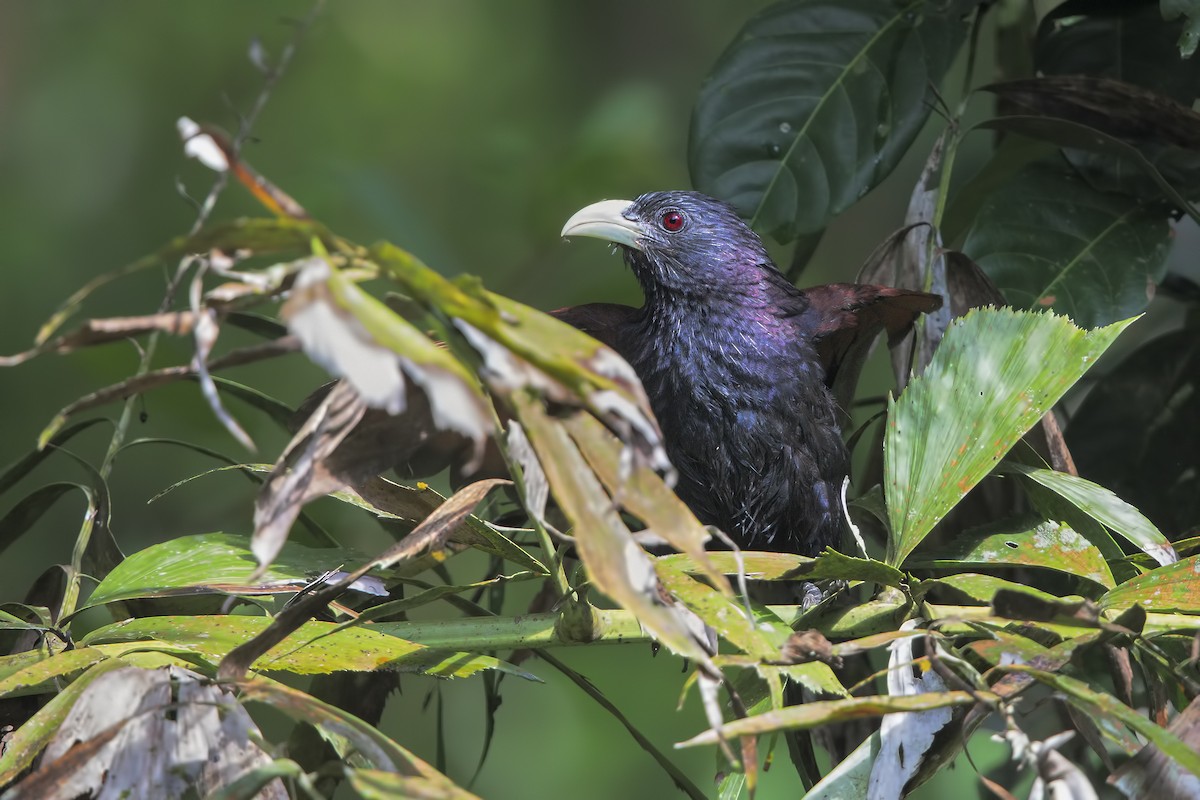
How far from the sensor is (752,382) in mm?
2332

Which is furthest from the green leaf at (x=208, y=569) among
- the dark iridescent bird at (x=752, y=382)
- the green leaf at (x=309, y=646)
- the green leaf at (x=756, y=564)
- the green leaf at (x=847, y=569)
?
the dark iridescent bird at (x=752, y=382)

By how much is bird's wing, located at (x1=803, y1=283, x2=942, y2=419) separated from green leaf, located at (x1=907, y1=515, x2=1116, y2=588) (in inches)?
19.4

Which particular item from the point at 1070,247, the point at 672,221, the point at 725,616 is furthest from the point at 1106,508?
Result: the point at 672,221

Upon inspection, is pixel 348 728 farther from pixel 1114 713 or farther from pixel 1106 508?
pixel 1106 508

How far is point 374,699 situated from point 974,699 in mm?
1065

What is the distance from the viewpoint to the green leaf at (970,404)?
1.49m

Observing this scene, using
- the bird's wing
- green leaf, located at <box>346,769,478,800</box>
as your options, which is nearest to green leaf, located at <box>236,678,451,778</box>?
green leaf, located at <box>346,769,478,800</box>

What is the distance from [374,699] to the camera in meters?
1.85

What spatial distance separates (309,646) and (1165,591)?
3.44 feet

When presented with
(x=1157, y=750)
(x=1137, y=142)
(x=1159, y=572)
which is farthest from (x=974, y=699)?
(x=1137, y=142)

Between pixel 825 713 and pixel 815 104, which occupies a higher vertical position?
pixel 815 104

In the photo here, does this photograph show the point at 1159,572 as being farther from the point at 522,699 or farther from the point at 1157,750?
the point at 522,699

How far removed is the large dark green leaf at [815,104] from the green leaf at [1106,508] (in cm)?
90

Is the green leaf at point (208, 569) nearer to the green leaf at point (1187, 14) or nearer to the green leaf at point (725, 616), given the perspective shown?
the green leaf at point (725, 616)
